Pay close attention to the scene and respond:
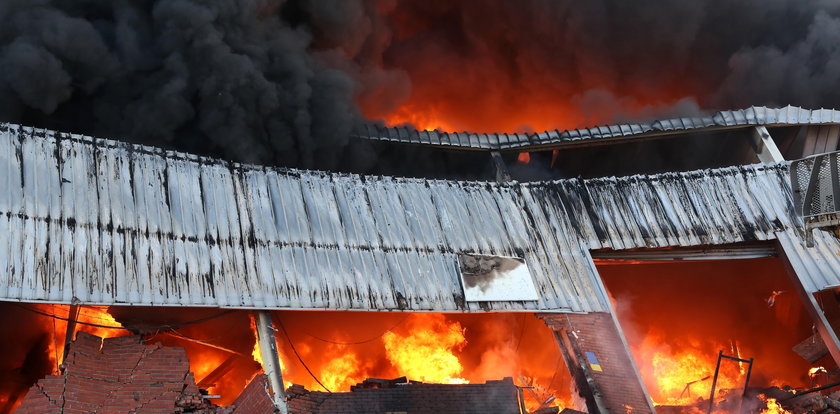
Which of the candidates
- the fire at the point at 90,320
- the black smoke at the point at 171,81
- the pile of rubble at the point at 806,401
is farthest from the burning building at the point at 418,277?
the black smoke at the point at 171,81

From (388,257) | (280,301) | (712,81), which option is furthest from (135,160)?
(712,81)

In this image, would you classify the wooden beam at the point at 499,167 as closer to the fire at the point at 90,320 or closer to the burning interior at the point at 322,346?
the burning interior at the point at 322,346

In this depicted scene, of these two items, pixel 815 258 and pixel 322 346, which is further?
pixel 815 258

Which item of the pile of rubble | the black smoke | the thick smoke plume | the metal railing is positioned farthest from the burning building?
the thick smoke plume

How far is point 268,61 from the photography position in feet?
49.6

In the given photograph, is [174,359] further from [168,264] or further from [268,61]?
[268,61]

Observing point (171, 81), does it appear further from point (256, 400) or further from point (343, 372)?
point (256, 400)

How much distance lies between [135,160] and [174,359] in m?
3.25

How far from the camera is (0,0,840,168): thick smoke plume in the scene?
13.5m

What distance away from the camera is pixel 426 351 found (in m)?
13.3

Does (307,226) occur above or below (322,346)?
above

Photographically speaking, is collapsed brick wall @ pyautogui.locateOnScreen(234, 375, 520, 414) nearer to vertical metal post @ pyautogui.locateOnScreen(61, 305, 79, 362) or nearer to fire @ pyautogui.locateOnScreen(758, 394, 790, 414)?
vertical metal post @ pyautogui.locateOnScreen(61, 305, 79, 362)

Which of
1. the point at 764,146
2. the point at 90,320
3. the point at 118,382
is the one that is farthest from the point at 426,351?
the point at 764,146

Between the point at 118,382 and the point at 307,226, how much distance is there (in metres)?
3.84
